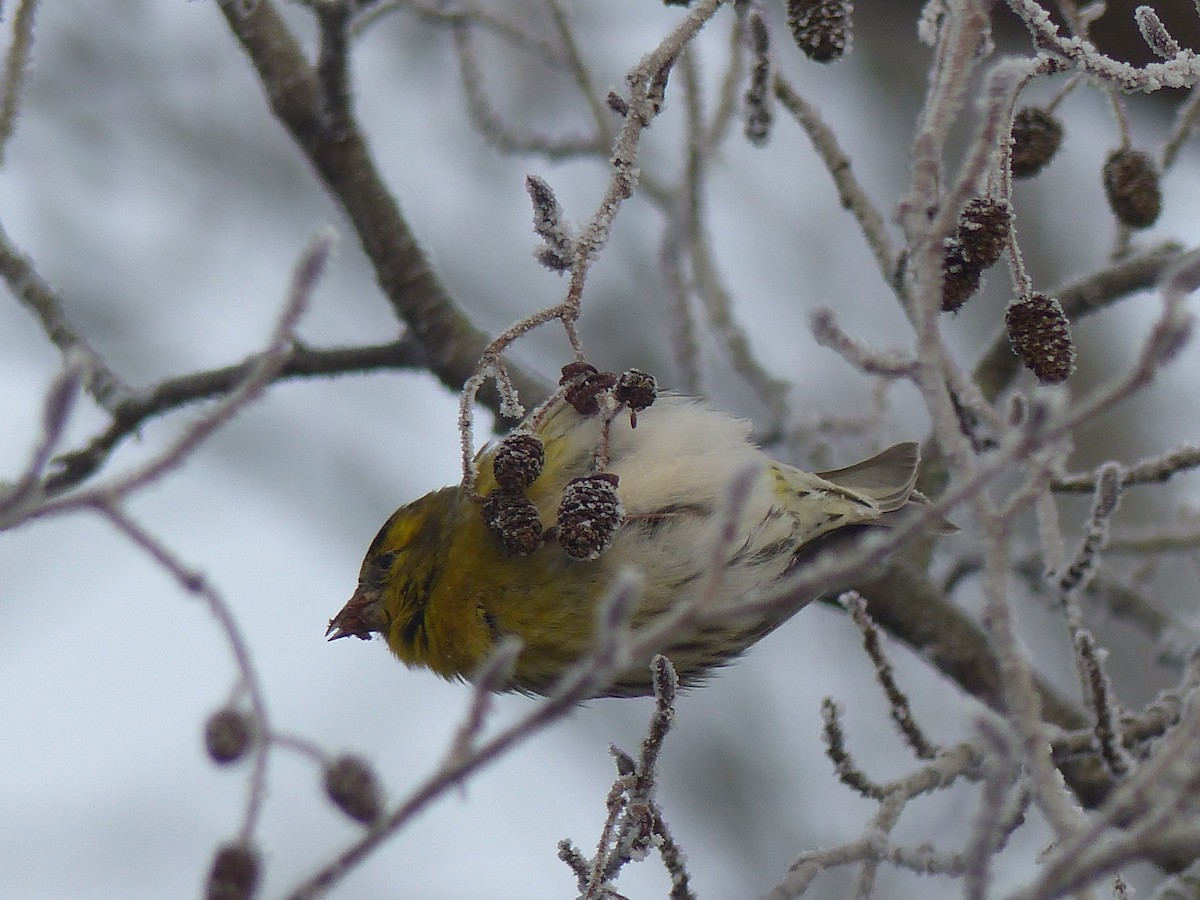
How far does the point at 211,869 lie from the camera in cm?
113

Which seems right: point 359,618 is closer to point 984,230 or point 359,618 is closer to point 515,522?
point 515,522

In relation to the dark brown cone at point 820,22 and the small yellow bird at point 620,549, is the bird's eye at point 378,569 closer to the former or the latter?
the small yellow bird at point 620,549

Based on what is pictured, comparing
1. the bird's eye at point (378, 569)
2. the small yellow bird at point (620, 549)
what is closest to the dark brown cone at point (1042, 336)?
the small yellow bird at point (620, 549)

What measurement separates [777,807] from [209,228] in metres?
3.54

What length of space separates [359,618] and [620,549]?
0.57 m

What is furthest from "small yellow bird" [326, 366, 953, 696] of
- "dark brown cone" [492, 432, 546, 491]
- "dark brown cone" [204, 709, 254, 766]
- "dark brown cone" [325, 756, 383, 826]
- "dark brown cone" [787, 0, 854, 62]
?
"dark brown cone" [325, 756, 383, 826]

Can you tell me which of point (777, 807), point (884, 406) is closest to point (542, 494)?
point (884, 406)

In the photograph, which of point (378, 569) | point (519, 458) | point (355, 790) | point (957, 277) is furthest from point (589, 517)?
point (378, 569)

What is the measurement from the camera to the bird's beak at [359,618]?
2.59m

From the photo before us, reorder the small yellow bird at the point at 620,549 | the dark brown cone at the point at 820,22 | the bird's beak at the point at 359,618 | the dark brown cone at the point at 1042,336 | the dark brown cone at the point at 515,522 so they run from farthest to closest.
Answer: the bird's beak at the point at 359,618
the small yellow bird at the point at 620,549
the dark brown cone at the point at 515,522
the dark brown cone at the point at 820,22
the dark brown cone at the point at 1042,336

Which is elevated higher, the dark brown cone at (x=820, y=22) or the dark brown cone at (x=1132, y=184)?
the dark brown cone at (x=820, y=22)

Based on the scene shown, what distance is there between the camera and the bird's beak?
102 inches

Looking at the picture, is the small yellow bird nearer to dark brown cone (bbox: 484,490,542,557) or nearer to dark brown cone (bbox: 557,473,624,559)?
dark brown cone (bbox: 484,490,542,557)

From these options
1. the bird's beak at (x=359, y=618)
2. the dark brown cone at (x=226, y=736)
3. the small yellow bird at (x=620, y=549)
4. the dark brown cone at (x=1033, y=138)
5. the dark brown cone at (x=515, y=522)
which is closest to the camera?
the dark brown cone at (x=226, y=736)
